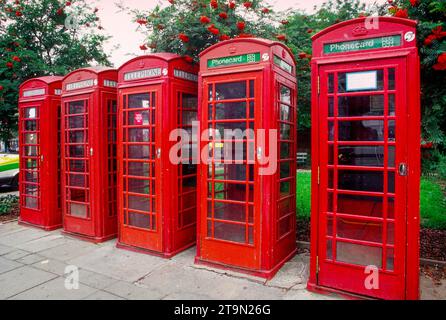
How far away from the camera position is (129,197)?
201 inches

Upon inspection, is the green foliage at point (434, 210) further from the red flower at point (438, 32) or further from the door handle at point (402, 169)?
the door handle at point (402, 169)

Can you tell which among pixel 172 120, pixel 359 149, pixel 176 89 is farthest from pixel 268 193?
pixel 176 89

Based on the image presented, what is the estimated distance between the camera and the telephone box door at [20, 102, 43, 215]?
21.3 ft

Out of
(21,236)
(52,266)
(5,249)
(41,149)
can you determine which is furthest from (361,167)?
(21,236)

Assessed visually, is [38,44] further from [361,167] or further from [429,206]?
[429,206]

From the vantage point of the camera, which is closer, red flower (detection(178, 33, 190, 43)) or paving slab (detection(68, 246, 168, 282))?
paving slab (detection(68, 246, 168, 282))

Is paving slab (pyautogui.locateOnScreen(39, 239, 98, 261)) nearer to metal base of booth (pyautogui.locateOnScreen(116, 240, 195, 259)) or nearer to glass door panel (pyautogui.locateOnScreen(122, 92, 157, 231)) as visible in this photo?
metal base of booth (pyautogui.locateOnScreen(116, 240, 195, 259))

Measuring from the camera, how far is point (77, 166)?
19.3ft

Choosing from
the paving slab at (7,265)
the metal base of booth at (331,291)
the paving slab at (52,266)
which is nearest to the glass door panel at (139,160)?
the paving slab at (52,266)

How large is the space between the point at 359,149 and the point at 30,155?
6.40m

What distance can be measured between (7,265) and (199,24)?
4.72m

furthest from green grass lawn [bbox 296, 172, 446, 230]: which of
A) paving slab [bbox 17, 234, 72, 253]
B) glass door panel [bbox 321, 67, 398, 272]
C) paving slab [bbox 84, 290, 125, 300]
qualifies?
paving slab [bbox 17, 234, 72, 253]

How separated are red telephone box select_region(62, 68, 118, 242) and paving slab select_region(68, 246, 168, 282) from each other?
63 centimetres

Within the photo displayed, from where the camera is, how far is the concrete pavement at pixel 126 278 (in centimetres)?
365
